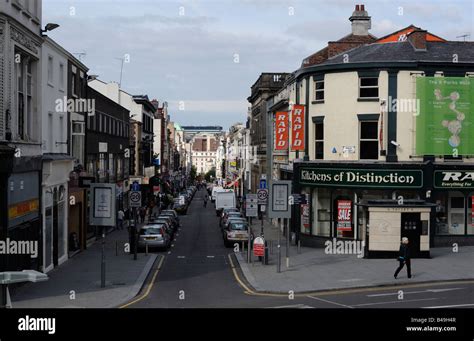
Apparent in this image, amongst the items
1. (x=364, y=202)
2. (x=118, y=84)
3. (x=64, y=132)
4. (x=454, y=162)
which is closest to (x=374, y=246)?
(x=364, y=202)

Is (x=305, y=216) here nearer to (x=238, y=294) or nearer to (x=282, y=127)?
(x=282, y=127)

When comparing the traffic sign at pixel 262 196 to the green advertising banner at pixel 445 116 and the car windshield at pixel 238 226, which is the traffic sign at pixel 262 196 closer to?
the car windshield at pixel 238 226

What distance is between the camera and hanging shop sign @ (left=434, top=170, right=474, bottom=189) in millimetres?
33219

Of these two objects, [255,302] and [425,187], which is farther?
[425,187]

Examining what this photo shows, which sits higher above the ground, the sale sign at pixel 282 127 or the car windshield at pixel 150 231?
the sale sign at pixel 282 127

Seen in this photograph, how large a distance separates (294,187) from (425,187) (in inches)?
313

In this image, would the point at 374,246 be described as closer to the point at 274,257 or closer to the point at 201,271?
the point at 274,257

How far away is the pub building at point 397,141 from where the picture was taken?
3325 centimetres

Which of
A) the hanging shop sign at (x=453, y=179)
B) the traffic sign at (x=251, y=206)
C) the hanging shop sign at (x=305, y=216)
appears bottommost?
the hanging shop sign at (x=305, y=216)

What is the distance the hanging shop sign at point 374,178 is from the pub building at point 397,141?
2.1 inches

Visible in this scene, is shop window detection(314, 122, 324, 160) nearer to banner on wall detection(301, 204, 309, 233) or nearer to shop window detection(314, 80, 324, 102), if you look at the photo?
shop window detection(314, 80, 324, 102)

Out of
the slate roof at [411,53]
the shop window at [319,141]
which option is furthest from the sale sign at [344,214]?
the slate roof at [411,53]

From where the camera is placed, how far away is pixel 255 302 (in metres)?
18.6

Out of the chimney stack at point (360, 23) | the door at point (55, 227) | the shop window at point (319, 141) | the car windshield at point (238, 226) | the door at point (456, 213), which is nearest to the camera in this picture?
the door at point (55, 227)
